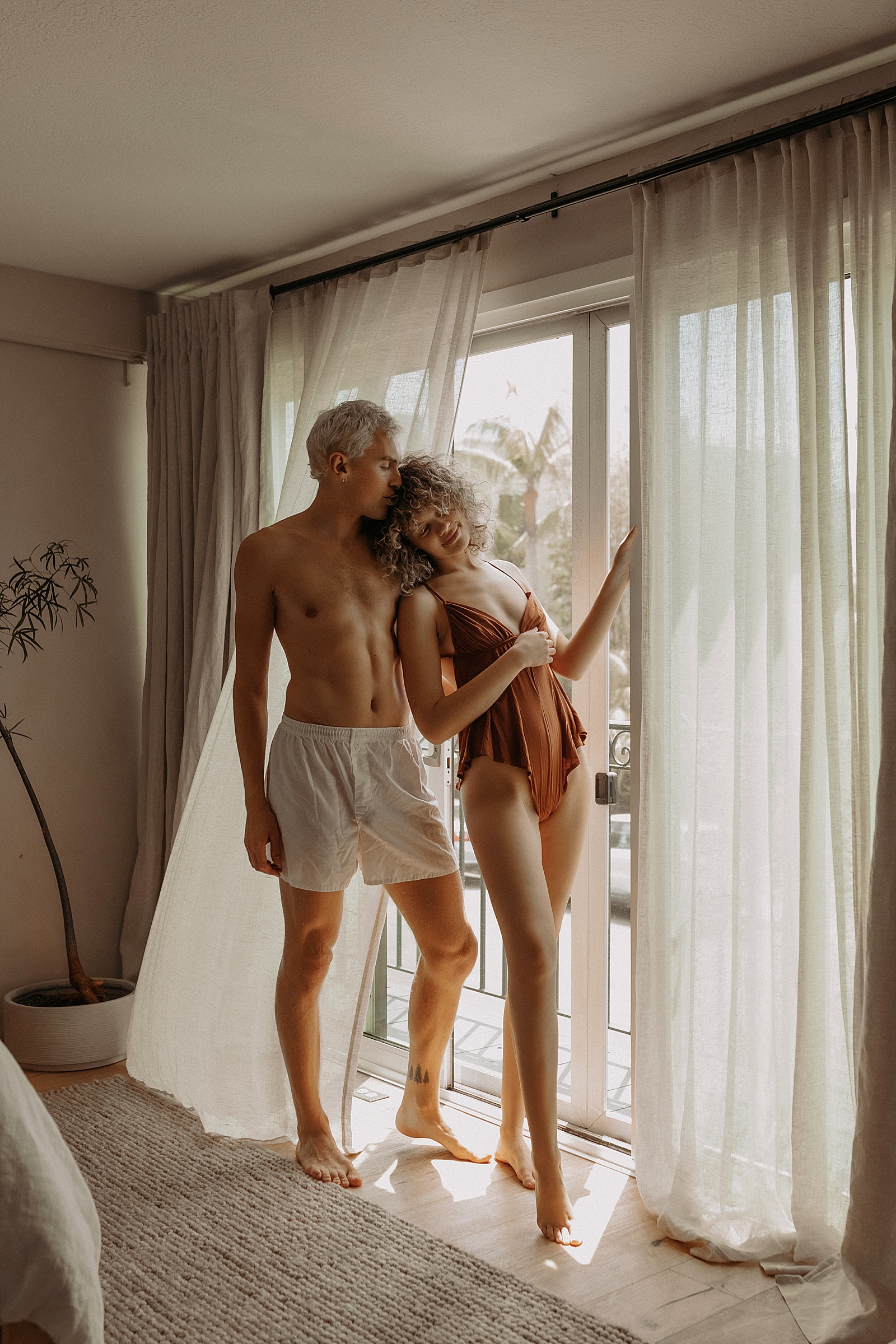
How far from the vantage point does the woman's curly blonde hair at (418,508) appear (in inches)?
111

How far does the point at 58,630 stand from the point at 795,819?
8.65ft

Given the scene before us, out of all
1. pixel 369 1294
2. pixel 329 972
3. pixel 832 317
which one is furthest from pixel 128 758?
pixel 832 317

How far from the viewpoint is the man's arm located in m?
2.86

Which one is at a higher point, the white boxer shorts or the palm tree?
the palm tree

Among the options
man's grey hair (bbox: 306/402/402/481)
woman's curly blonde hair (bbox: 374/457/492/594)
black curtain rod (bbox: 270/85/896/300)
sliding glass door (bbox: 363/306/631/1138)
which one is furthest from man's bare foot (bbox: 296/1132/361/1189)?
black curtain rod (bbox: 270/85/896/300)

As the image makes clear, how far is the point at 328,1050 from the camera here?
10.1 ft

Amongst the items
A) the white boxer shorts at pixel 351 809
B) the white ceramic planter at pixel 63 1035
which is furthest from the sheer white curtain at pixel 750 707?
the white ceramic planter at pixel 63 1035

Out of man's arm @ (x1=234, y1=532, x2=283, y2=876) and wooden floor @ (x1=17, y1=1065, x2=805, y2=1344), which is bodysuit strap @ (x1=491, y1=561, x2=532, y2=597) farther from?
wooden floor @ (x1=17, y1=1065, x2=805, y2=1344)

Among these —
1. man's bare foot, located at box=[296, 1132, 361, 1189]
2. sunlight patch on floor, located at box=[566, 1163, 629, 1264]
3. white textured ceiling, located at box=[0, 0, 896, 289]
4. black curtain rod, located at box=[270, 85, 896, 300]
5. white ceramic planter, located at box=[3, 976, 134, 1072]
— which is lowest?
sunlight patch on floor, located at box=[566, 1163, 629, 1264]

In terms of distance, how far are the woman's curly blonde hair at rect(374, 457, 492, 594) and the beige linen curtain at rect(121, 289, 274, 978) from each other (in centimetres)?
96

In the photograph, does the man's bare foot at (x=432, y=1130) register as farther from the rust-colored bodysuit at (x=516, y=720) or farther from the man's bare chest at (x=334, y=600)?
the man's bare chest at (x=334, y=600)

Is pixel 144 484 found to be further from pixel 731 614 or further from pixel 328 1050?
pixel 731 614

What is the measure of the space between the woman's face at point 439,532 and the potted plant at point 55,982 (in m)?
1.47

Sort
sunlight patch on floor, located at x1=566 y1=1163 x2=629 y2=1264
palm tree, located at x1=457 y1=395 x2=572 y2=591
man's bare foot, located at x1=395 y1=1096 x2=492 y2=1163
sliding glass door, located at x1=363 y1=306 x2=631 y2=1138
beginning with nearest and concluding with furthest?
1. sunlight patch on floor, located at x1=566 y1=1163 x2=629 y2=1264
2. man's bare foot, located at x1=395 y1=1096 x2=492 y2=1163
3. sliding glass door, located at x1=363 y1=306 x2=631 y2=1138
4. palm tree, located at x1=457 y1=395 x2=572 y2=591
